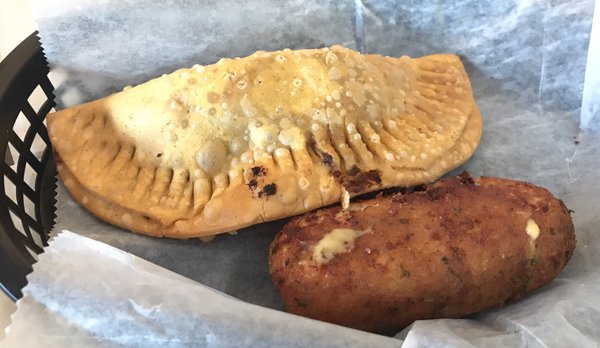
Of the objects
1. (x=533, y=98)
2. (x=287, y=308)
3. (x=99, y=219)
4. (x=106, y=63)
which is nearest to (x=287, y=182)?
(x=287, y=308)

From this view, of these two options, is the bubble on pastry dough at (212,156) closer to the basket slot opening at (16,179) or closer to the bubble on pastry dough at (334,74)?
the bubble on pastry dough at (334,74)

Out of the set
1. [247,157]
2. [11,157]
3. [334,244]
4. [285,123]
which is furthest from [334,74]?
[11,157]

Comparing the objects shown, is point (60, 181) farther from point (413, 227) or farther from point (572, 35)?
point (572, 35)

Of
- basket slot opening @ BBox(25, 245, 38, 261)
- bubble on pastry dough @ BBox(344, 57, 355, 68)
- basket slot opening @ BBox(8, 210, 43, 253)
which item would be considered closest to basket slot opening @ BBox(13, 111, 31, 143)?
basket slot opening @ BBox(8, 210, 43, 253)

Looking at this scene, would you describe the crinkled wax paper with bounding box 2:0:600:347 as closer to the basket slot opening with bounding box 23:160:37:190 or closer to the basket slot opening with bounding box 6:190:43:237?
the basket slot opening with bounding box 6:190:43:237

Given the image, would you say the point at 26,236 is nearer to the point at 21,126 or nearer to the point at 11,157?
the point at 11,157

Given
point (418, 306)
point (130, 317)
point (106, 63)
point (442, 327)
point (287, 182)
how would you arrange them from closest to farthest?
point (130, 317) → point (442, 327) → point (418, 306) → point (287, 182) → point (106, 63)
